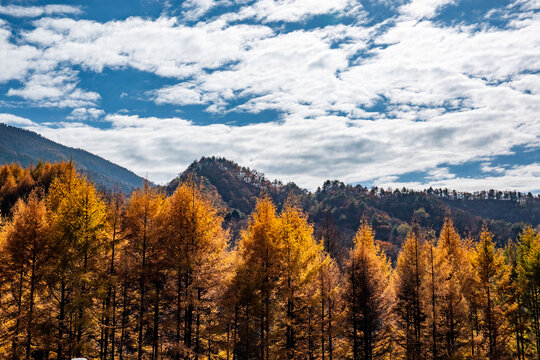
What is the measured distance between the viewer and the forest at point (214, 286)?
22344 millimetres

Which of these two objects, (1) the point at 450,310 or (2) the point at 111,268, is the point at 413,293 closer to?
(1) the point at 450,310

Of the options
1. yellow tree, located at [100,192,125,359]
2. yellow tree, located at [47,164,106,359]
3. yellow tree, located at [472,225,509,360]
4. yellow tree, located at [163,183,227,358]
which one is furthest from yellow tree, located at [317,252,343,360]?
yellow tree, located at [47,164,106,359]

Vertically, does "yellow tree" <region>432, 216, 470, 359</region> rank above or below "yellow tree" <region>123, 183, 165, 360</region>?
below

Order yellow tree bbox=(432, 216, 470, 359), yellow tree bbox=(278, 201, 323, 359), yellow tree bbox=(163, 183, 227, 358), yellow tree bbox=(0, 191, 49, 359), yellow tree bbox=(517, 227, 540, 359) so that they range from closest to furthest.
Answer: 1. yellow tree bbox=(0, 191, 49, 359)
2. yellow tree bbox=(163, 183, 227, 358)
3. yellow tree bbox=(278, 201, 323, 359)
4. yellow tree bbox=(432, 216, 470, 359)
5. yellow tree bbox=(517, 227, 540, 359)

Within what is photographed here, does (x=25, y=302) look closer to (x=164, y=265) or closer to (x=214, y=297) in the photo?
(x=164, y=265)

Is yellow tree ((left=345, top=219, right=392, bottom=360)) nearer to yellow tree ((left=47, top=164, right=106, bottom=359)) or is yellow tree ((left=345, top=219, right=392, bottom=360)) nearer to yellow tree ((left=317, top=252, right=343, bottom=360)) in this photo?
yellow tree ((left=317, top=252, right=343, bottom=360))

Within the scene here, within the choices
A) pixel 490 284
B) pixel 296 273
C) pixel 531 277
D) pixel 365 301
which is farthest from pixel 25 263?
pixel 531 277

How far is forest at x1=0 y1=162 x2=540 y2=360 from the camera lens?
22.3 metres

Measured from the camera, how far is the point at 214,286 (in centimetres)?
2409

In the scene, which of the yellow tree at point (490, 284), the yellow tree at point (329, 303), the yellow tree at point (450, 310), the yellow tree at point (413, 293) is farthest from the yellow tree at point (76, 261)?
the yellow tree at point (490, 284)

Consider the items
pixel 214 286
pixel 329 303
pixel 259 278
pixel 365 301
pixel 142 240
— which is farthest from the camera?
pixel 365 301

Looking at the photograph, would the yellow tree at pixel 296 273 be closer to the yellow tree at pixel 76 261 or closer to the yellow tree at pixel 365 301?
the yellow tree at pixel 365 301

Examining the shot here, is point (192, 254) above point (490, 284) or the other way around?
above

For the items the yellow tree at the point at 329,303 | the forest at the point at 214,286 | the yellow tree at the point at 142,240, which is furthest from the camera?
the yellow tree at the point at 329,303
